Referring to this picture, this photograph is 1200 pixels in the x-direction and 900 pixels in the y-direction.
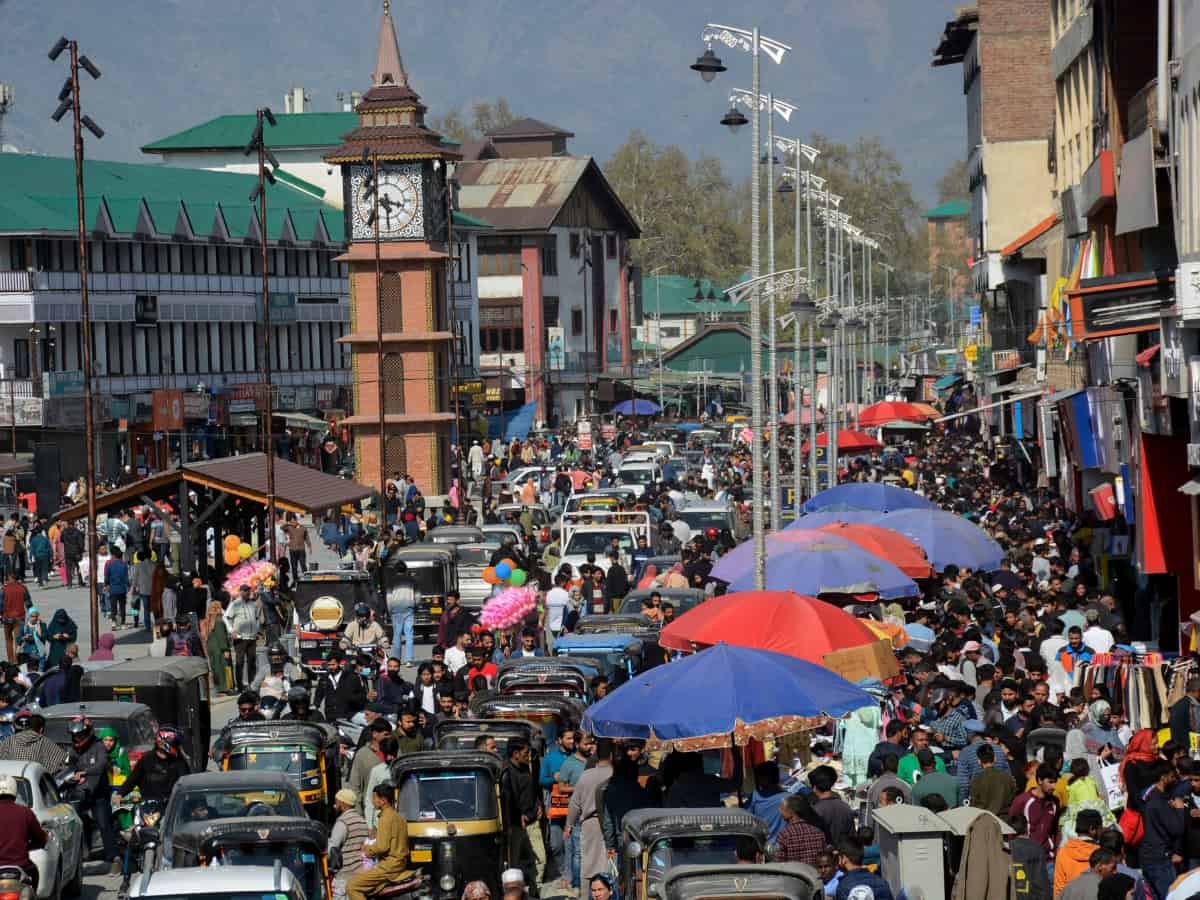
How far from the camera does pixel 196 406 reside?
7606 cm

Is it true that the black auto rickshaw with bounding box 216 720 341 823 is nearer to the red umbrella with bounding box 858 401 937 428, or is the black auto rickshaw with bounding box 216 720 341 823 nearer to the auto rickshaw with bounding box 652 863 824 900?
the auto rickshaw with bounding box 652 863 824 900

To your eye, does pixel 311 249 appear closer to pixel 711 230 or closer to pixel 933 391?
pixel 933 391

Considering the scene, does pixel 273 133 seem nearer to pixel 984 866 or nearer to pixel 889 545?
pixel 889 545

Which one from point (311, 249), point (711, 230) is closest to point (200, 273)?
point (311, 249)

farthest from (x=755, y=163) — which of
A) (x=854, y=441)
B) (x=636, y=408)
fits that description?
(x=636, y=408)

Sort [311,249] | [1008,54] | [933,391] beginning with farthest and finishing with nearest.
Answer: [933,391]
[311,249]
[1008,54]

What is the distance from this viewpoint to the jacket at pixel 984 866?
14.1 meters

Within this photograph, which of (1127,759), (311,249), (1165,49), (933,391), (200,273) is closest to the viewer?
(1127,759)

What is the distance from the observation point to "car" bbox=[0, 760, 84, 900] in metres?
17.2

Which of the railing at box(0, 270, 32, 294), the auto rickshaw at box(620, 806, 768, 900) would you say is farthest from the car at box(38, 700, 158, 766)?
the railing at box(0, 270, 32, 294)

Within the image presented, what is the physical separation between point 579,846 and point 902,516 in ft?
49.9

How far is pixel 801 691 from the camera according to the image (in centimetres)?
1747

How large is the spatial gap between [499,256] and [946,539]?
3017 inches

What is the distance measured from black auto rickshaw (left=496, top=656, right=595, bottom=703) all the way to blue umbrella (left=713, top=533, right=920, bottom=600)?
3686 millimetres
